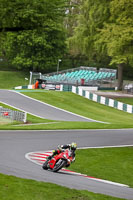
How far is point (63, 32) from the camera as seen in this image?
3145 inches

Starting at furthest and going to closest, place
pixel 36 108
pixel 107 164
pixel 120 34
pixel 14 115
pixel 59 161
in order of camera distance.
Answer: pixel 120 34
pixel 36 108
pixel 14 115
pixel 107 164
pixel 59 161

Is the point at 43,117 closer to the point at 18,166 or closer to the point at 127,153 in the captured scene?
the point at 127,153

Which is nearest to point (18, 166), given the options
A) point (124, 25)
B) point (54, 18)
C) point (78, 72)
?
point (54, 18)

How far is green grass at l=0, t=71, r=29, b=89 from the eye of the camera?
245 ft

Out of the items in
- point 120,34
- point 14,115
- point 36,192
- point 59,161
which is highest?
point 120,34

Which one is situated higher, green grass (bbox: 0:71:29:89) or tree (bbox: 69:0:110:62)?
tree (bbox: 69:0:110:62)

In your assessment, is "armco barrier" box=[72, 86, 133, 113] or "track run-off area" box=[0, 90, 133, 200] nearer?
"track run-off area" box=[0, 90, 133, 200]

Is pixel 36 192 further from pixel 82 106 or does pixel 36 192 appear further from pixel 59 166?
pixel 82 106

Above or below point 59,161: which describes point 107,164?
below

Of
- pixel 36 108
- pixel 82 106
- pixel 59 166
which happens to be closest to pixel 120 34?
pixel 82 106

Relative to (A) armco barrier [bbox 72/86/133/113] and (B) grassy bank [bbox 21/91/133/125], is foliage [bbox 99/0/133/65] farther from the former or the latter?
(B) grassy bank [bbox 21/91/133/125]

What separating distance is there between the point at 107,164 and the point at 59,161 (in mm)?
3491

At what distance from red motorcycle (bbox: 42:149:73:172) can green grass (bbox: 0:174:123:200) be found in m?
3.17

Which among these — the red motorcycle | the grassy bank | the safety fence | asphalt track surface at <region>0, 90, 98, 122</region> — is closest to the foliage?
the grassy bank
